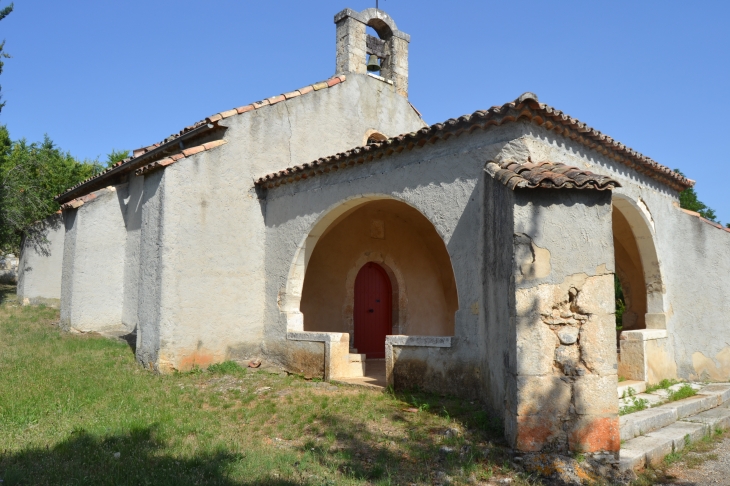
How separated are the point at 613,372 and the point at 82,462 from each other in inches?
176

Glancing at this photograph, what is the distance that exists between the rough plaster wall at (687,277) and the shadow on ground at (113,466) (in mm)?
6277

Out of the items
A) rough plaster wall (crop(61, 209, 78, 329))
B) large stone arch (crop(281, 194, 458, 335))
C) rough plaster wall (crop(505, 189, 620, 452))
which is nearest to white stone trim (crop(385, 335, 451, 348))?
large stone arch (crop(281, 194, 458, 335))

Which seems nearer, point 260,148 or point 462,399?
point 462,399

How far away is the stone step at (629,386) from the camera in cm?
675

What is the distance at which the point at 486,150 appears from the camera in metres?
6.29

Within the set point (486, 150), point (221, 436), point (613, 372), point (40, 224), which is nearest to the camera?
point (613, 372)

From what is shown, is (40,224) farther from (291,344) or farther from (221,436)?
(221,436)

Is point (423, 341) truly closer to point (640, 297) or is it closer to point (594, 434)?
point (594, 434)

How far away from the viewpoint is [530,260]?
487cm

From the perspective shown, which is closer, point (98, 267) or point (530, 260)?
point (530, 260)

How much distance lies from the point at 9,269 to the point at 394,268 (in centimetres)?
1690

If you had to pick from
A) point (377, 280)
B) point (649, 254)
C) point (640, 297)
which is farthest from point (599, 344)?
point (377, 280)

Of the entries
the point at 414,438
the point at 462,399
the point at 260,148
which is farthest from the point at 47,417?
the point at 260,148

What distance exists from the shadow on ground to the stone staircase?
3.29 m
